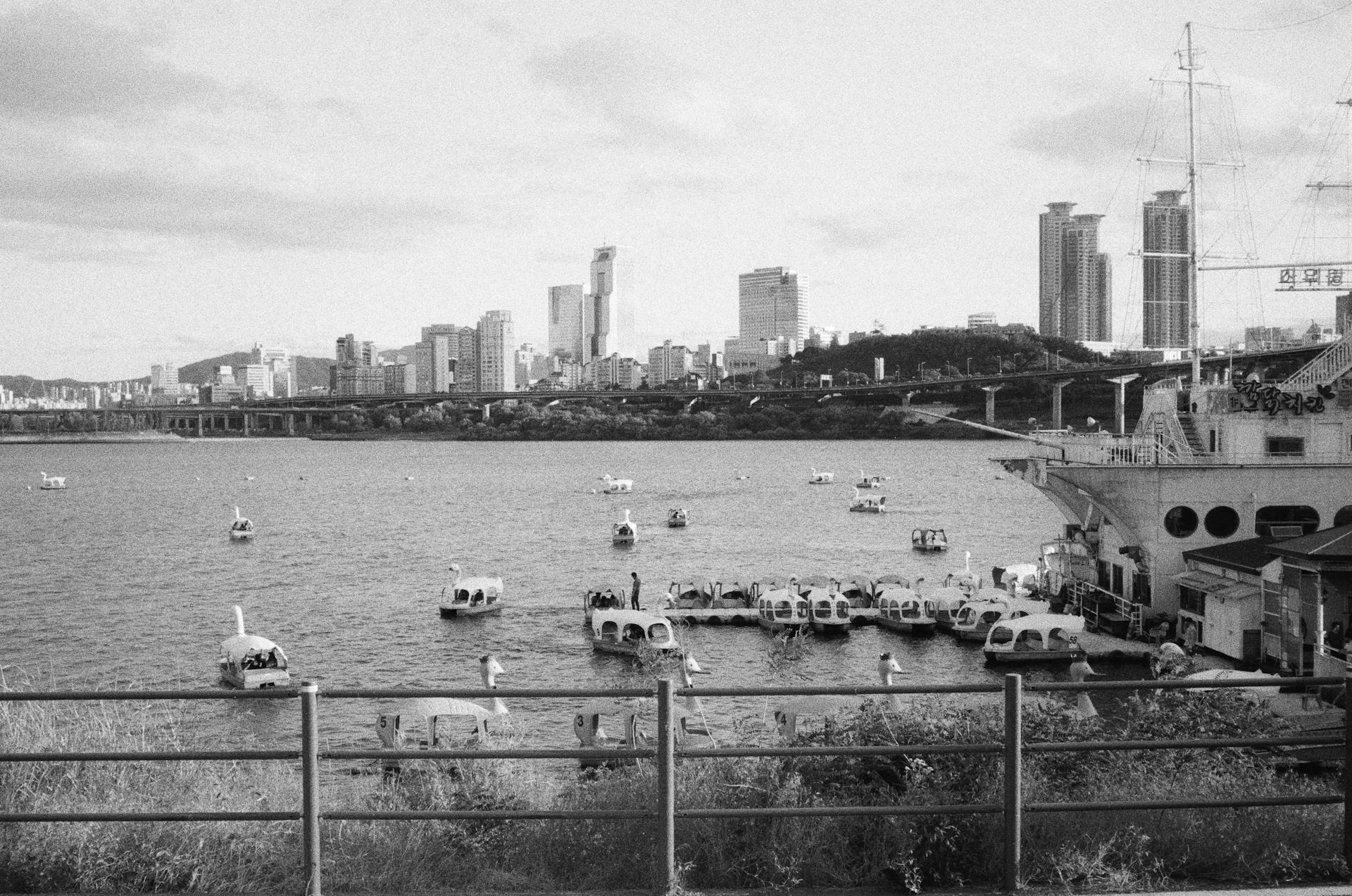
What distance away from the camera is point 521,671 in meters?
39.8

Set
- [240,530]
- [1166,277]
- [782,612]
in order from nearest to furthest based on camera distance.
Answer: [782,612] < [1166,277] < [240,530]

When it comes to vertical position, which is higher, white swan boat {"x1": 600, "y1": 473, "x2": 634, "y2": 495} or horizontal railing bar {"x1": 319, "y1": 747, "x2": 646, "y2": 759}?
horizontal railing bar {"x1": 319, "y1": 747, "x2": 646, "y2": 759}

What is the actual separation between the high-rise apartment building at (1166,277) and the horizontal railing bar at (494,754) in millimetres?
41189

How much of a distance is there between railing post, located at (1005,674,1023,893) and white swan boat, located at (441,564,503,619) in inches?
1744

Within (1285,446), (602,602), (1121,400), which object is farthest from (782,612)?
(1121,400)

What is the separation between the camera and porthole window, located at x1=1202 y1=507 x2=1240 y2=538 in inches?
1470

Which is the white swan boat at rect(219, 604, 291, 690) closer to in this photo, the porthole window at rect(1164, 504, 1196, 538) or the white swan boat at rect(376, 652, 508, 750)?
the white swan boat at rect(376, 652, 508, 750)

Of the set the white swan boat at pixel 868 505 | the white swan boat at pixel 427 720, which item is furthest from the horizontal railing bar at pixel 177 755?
the white swan boat at pixel 868 505

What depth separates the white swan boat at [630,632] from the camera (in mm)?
40562

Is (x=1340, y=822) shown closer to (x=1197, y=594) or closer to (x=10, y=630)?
(x=1197, y=594)

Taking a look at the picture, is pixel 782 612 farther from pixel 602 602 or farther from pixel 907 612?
pixel 602 602

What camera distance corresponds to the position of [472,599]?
51062mm

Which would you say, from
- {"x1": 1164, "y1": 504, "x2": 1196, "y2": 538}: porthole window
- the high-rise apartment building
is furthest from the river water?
the high-rise apartment building

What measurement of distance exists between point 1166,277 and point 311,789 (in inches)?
2194
